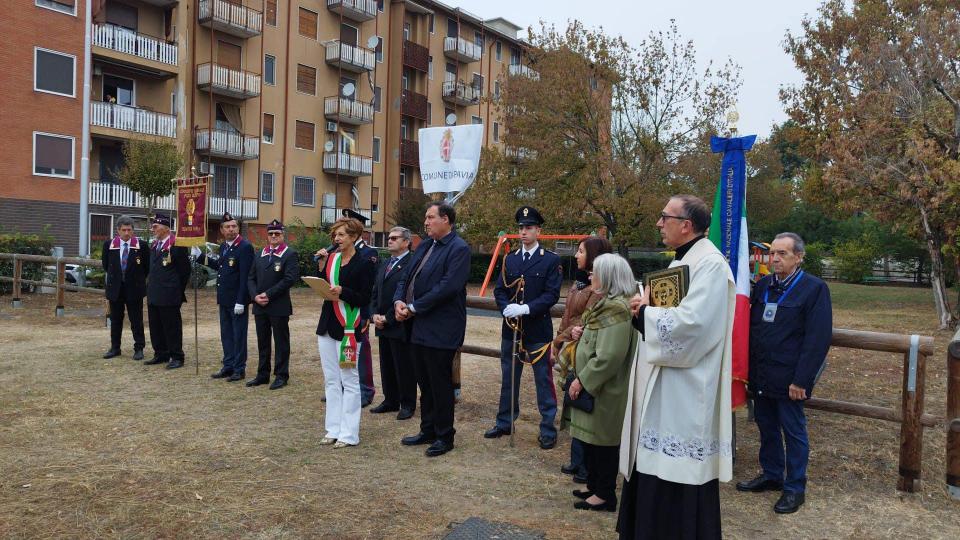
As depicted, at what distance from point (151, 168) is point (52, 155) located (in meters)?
6.65

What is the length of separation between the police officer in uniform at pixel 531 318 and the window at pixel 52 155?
22996 millimetres

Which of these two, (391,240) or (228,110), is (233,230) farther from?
(228,110)

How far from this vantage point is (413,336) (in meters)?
5.73

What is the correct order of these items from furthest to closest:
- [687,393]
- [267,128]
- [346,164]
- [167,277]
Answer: [346,164], [267,128], [167,277], [687,393]

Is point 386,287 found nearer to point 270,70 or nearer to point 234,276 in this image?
point 234,276

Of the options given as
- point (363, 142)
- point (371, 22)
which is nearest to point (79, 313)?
point (363, 142)

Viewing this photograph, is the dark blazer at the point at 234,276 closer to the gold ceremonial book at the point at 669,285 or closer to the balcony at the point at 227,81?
the gold ceremonial book at the point at 669,285

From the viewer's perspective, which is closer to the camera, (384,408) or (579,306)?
(579,306)

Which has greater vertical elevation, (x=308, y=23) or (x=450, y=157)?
(x=308, y=23)

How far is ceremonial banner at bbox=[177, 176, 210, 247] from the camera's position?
8.58 metres

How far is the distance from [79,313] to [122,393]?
7.98 m

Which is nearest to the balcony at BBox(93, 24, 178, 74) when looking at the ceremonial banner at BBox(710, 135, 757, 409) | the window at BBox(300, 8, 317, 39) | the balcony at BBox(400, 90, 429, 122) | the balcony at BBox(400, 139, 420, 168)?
the window at BBox(300, 8, 317, 39)

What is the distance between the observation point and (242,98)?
98.6 ft

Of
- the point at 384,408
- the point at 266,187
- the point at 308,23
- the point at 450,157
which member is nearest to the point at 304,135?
the point at 266,187
